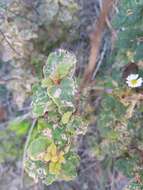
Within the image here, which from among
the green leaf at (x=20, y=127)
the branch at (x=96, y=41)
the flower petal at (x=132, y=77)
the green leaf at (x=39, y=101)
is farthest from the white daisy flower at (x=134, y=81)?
the green leaf at (x=20, y=127)

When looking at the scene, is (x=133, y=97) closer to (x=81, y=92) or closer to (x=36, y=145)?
(x=81, y=92)

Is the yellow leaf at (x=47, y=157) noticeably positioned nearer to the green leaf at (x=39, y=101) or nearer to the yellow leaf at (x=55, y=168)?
the yellow leaf at (x=55, y=168)

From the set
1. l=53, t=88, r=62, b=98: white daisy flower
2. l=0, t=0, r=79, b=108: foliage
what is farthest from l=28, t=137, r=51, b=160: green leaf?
l=0, t=0, r=79, b=108: foliage

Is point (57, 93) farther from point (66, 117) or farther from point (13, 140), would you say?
point (13, 140)

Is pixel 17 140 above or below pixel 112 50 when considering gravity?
below

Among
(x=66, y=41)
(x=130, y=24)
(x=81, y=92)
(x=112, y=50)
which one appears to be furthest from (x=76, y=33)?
(x=130, y=24)

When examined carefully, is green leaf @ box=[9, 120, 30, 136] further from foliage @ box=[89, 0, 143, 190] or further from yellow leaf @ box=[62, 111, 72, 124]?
yellow leaf @ box=[62, 111, 72, 124]

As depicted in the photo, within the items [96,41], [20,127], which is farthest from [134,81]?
[20,127]

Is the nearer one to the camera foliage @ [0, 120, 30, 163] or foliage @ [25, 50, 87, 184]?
foliage @ [25, 50, 87, 184]
